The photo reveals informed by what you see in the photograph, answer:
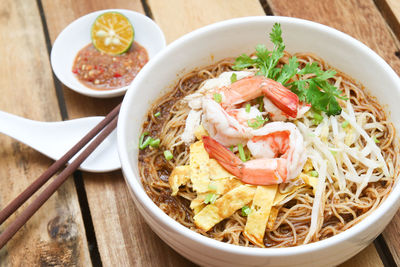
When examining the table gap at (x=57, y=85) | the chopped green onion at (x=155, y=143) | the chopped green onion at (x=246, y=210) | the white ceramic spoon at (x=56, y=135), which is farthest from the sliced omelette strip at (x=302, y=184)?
the table gap at (x=57, y=85)

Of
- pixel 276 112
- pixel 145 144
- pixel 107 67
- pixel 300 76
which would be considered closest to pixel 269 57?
pixel 300 76

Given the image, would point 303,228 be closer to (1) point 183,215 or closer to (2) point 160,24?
(1) point 183,215

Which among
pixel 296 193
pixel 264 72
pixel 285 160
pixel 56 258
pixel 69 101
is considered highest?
pixel 264 72

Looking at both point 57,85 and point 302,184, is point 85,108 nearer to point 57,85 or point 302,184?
point 57,85

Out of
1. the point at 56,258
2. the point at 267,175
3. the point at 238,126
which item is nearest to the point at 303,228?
the point at 267,175

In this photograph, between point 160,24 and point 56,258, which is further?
point 160,24

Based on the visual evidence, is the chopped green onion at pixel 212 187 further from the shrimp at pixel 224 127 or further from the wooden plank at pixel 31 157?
the wooden plank at pixel 31 157

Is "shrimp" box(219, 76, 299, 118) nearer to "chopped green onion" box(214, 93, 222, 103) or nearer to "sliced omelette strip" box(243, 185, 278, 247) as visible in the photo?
"chopped green onion" box(214, 93, 222, 103)
